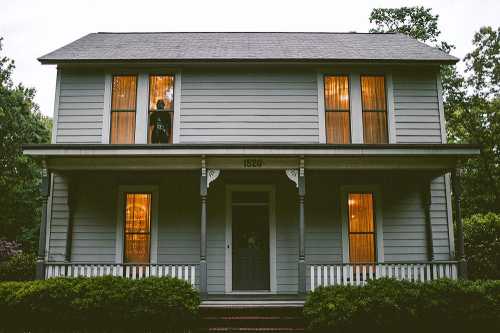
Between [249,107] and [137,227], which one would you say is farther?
[249,107]

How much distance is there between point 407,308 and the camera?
8.02 meters

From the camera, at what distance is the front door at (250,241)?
11.2 m

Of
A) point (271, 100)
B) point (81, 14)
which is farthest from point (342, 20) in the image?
point (271, 100)

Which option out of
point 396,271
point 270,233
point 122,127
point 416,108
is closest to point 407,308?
point 396,271


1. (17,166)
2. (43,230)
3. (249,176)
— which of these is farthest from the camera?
(17,166)

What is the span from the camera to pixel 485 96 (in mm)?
22984

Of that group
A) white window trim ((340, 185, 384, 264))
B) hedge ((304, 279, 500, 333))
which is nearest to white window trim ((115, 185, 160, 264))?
hedge ((304, 279, 500, 333))

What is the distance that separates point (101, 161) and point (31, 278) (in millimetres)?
3754

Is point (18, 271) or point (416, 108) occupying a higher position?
point (416, 108)

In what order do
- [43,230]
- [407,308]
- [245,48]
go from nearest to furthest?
[407,308] → [43,230] → [245,48]

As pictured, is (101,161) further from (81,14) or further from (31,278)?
(81,14)

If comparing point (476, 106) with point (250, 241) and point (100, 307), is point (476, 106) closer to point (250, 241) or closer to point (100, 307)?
point (250, 241)

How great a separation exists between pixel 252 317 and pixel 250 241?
2768 millimetres

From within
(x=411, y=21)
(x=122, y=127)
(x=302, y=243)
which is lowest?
(x=302, y=243)
